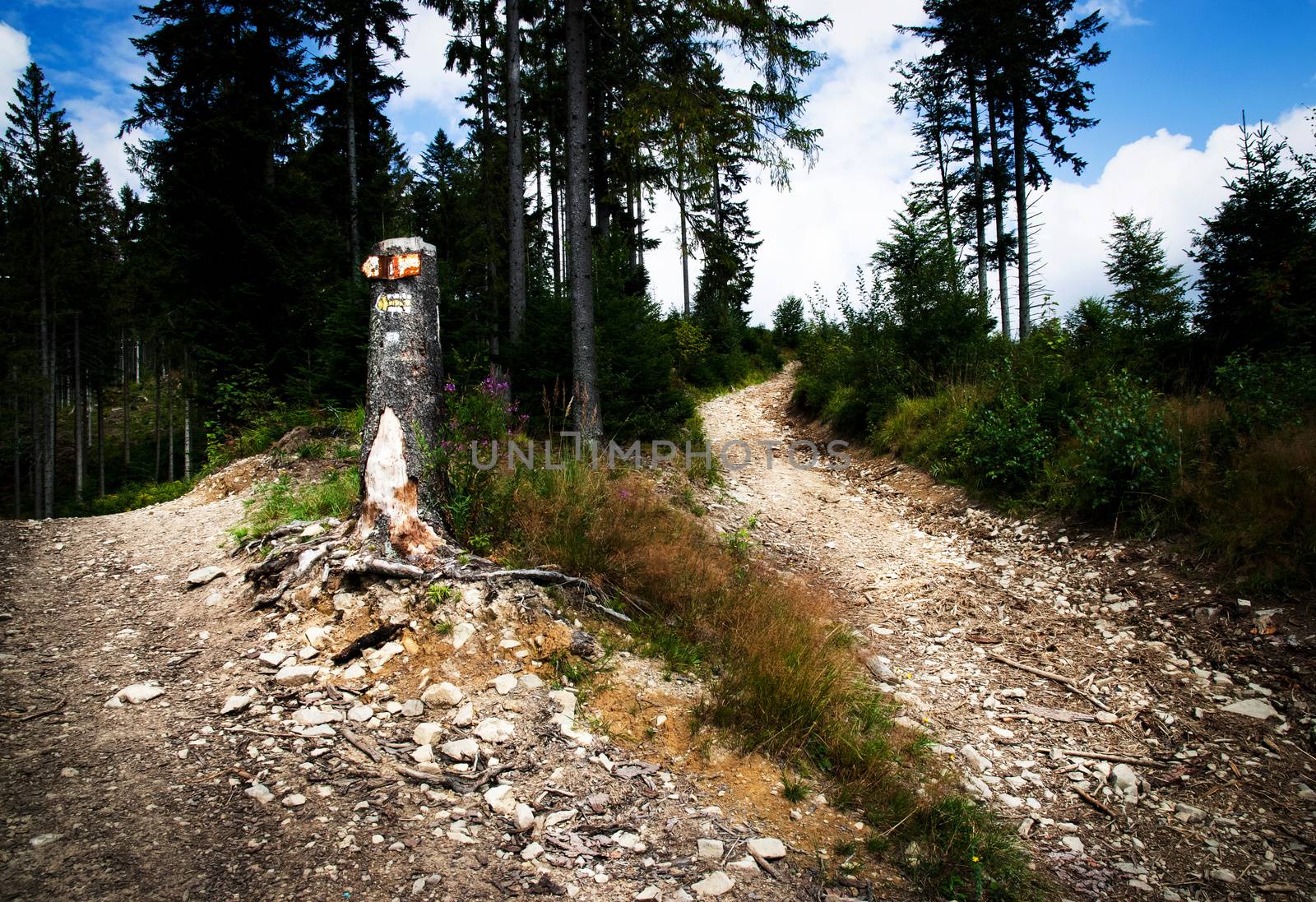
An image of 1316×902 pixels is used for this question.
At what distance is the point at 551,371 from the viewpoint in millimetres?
9461

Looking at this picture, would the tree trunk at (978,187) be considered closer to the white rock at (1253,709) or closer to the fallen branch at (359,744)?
the white rock at (1253,709)

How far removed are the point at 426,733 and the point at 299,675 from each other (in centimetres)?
100

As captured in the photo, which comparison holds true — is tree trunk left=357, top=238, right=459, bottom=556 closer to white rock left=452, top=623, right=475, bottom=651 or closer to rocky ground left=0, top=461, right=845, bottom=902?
rocky ground left=0, top=461, right=845, bottom=902

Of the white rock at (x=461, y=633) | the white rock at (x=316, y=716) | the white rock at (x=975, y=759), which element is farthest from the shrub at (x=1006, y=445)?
the white rock at (x=316, y=716)

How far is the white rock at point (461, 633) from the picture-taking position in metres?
3.56

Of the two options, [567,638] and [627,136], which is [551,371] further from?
[567,638]

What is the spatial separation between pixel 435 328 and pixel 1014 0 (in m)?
21.7

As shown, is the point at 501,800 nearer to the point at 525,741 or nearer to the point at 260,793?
the point at 525,741

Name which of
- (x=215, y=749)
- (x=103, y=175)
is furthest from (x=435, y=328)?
(x=103, y=175)

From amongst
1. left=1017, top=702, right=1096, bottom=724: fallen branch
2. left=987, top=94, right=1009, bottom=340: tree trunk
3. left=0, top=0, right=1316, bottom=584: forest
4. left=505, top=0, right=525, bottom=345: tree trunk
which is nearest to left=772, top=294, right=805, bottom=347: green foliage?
left=0, top=0, right=1316, bottom=584: forest

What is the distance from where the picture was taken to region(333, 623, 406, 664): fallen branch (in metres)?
3.51

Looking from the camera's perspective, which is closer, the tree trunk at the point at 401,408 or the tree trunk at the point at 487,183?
the tree trunk at the point at 401,408

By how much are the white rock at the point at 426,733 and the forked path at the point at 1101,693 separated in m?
3.18

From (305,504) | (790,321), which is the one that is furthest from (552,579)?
(790,321)
